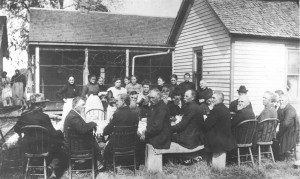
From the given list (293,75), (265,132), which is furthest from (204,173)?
(293,75)

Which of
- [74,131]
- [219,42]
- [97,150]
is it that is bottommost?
[97,150]

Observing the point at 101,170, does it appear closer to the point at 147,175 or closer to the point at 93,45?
the point at 147,175

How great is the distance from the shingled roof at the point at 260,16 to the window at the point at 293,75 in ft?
2.25

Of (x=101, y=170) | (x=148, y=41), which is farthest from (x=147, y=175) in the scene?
(x=148, y=41)

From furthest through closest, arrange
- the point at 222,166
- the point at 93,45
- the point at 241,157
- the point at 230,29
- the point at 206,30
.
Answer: the point at 93,45 < the point at 206,30 < the point at 230,29 < the point at 241,157 < the point at 222,166

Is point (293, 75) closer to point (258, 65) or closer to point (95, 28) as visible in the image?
point (258, 65)

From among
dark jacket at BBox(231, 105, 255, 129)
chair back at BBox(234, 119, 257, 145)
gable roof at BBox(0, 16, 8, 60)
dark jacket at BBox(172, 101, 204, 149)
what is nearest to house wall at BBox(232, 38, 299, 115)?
dark jacket at BBox(231, 105, 255, 129)

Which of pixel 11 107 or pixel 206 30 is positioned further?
pixel 11 107

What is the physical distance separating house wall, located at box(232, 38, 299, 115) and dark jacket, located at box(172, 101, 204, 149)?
400 centimetres

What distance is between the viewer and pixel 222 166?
5648mm

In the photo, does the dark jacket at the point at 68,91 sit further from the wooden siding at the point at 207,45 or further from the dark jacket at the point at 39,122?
the wooden siding at the point at 207,45

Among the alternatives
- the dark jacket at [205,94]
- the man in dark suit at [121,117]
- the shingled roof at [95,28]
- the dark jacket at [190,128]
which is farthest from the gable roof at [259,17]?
the shingled roof at [95,28]

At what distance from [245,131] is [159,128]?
1757mm

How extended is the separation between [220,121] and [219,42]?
5.00 m
